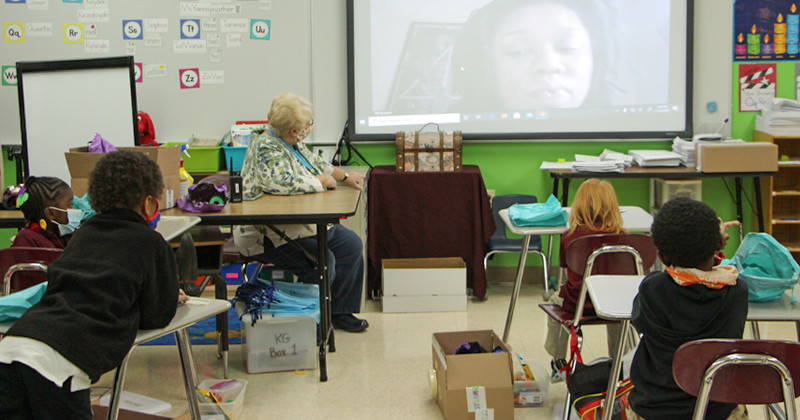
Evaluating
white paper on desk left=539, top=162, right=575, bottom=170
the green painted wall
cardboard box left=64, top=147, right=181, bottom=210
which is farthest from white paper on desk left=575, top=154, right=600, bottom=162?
cardboard box left=64, top=147, right=181, bottom=210

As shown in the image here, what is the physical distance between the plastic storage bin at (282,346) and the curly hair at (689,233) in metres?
1.66

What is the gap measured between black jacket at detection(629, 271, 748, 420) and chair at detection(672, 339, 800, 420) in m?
0.12

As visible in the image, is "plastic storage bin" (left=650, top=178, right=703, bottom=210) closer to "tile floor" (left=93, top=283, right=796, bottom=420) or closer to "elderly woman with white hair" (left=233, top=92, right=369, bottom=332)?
"tile floor" (left=93, top=283, right=796, bottom=420)

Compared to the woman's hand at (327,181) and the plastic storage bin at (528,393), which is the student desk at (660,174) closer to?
the woman's hand at (327,181)

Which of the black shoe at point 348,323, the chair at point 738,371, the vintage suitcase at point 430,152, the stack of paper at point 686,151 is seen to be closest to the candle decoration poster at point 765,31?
the stack of paper at point 686,151

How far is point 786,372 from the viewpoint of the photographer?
4.25 ft

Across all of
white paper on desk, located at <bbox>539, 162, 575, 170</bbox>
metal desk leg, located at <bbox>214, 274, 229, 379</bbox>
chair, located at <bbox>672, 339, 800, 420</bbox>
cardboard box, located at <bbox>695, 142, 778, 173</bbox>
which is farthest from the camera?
white paper on desk, located at <bbox>539, 162, 575, 170</bbox>

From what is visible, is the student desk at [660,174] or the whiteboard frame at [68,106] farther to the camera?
the whiteboard frame at [68,106]

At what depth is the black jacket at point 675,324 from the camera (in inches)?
57.6

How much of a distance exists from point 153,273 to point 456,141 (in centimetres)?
254

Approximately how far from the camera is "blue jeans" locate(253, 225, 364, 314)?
2.89m

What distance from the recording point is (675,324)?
1464mm

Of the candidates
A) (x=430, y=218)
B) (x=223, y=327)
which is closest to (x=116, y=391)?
(x=223, y=327)

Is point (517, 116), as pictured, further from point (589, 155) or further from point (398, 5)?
point (398, 5)
